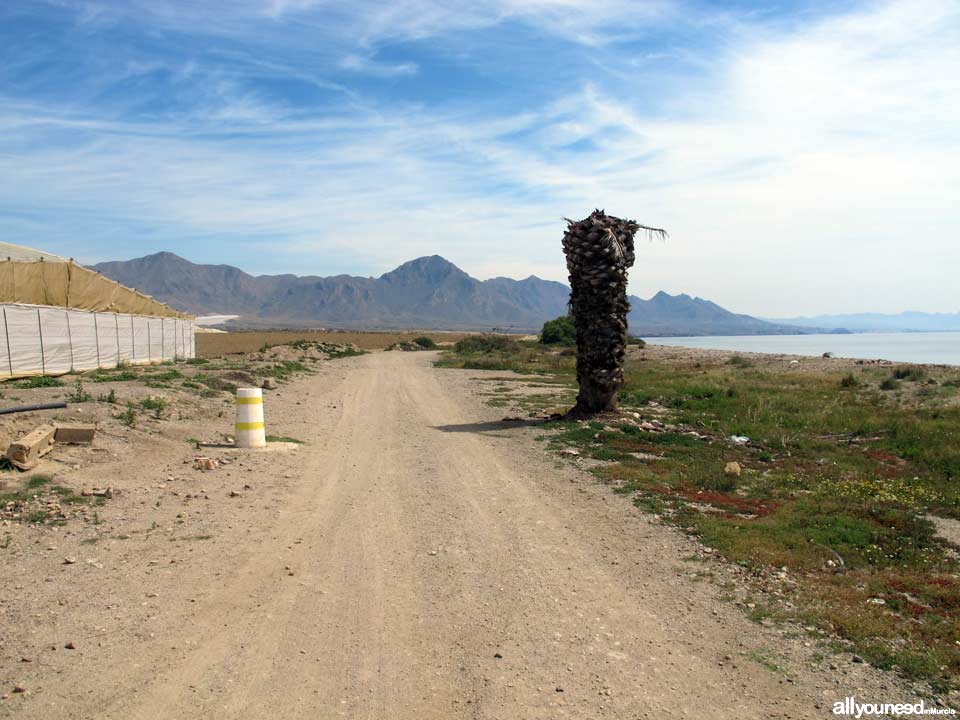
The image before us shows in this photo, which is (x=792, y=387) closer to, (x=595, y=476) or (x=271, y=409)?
(x=595, y=476)

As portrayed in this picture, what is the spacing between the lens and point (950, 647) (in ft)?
16.7

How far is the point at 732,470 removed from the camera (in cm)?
1095

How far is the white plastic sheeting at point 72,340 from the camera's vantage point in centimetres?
2084

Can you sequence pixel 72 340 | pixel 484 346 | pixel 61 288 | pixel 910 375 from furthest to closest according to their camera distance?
pixel 484 346
pixel 61 288
pixel 72 340
pixel 910 375

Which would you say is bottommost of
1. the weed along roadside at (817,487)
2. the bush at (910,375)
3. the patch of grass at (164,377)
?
the weed along roadside at (817,487)

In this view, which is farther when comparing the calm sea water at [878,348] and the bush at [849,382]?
the calm sea water at [878,348]

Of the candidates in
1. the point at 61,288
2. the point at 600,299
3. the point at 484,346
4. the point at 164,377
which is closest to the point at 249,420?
the point at 600,299

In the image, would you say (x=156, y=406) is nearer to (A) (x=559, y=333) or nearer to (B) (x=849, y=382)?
(B) (x=849, y=382)

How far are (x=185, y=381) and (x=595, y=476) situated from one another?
14001mm

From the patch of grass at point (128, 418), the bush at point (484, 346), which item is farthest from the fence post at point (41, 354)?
the bush at point (484, 346)

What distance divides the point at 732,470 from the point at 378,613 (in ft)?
23.3

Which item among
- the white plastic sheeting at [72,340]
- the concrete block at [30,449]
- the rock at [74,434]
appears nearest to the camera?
the concrete block at [30,449]

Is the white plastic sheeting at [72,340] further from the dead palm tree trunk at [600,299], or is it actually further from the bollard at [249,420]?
the dead palm tree trunk at [600,299]

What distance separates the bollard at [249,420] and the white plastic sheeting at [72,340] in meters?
12.0
